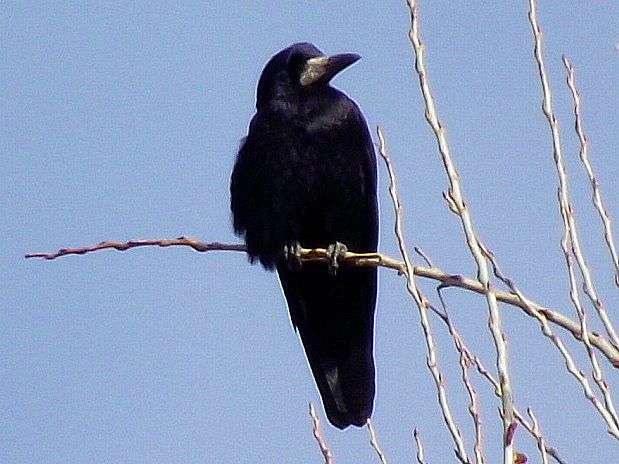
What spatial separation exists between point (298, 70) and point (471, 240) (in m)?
3.83

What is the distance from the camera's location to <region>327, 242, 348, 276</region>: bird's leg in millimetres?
6574

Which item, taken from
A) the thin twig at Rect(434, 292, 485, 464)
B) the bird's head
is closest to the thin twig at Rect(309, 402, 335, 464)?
the thin twig at Rect(434, 292, 485, 464)

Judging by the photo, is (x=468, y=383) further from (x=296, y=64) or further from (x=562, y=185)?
(x=296, y=64)

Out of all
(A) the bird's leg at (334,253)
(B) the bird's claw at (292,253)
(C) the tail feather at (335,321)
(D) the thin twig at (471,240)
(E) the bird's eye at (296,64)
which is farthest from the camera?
(E) the bird's eye at (296,64)

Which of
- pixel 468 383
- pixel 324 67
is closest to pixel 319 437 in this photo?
pixel 468 383

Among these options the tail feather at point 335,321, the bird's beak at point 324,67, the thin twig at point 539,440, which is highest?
the bird's beak at point 324,67

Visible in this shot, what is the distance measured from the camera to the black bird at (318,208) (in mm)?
6887

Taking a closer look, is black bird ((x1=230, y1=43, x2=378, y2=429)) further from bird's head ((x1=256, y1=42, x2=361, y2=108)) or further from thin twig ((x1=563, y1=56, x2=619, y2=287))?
thin twig ((x1=563, y1=56, x2=619, y2=287))

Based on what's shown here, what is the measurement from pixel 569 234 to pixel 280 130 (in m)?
3.22

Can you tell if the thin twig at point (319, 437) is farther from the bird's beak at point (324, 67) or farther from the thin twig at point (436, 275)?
the bird's beak at point (324, 67)

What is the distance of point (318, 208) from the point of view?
22.7 feet

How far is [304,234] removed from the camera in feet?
22.8

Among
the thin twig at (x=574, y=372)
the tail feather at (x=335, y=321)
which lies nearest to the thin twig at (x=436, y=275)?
the thin twig at (x=574, y=372)

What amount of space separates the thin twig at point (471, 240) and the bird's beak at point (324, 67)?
3159 millimetres
